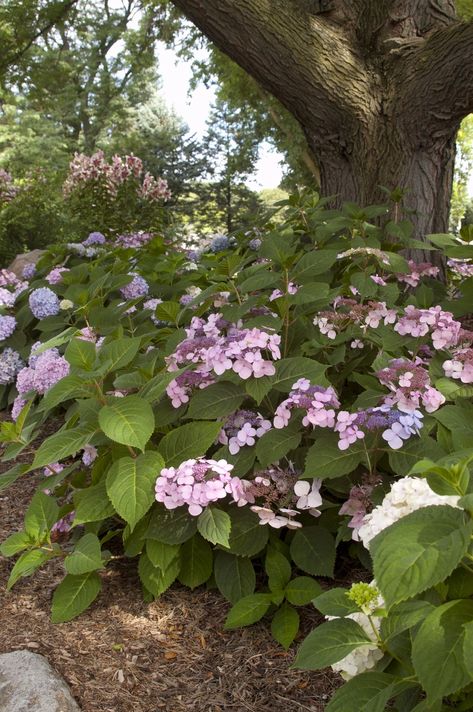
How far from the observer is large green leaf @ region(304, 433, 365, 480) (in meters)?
2.11

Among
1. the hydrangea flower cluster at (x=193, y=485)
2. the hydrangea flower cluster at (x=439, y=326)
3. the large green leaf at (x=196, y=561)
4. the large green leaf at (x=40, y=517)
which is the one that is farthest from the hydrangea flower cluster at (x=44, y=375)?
the hydrangea flower cluster at (x=439, y=326)

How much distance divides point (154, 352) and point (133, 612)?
3.37ft

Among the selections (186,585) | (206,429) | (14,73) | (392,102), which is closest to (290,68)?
(392,102)

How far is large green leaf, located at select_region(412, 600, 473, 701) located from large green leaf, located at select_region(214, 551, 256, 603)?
1129 mm

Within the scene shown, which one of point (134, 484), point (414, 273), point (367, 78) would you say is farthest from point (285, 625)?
point (367, 78)

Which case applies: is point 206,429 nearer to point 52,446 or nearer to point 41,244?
point 52,446

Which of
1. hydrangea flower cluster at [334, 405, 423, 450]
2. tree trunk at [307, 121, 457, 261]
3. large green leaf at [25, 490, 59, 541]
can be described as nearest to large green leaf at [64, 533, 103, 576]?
large green leaf at [25, 490, 59, 541]

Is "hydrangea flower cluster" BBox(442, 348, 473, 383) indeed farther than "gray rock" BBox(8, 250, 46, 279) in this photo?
No

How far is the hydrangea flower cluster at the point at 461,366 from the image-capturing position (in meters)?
2.37

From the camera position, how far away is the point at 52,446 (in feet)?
7.50

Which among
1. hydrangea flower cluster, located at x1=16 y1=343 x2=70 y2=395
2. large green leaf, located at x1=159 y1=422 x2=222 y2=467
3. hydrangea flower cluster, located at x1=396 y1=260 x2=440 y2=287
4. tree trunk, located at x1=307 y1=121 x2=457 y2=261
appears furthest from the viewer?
tree trunk, located at x1=307 y1=121 x2=457 y2=261

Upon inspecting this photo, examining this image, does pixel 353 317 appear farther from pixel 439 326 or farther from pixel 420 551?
pixel 420 551

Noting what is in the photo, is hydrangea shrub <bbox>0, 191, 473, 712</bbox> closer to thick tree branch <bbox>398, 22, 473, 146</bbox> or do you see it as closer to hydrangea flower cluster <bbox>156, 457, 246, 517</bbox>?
hydrangea flower cluster <bbox>156, 457, 246, 517</bbox>

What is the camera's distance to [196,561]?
8.07ft
